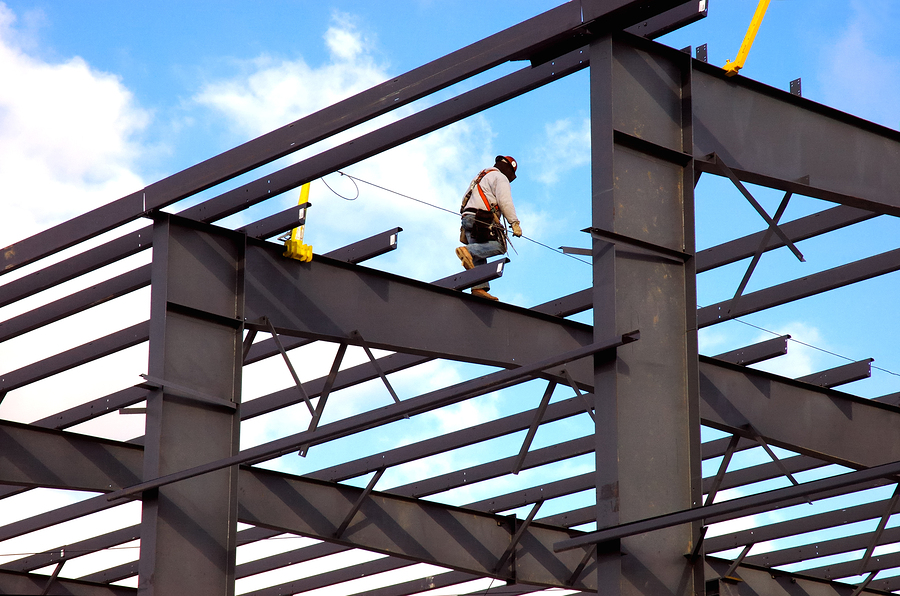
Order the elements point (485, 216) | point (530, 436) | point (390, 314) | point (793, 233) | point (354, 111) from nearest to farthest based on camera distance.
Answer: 1. point (530, 436)
2. point (354, 111)
3. point (390, 314)
4. point (485, 216)
5. point (793, 233)

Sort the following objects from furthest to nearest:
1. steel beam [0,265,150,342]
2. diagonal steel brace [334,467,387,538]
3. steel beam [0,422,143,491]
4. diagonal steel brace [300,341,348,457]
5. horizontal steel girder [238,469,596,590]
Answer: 1. diagonal steel brace [334,467,387,538]
2. horizontal steel girder [238,469,596,590]
3. steel beam [0,422,143,491]
4. steel beam [0,265,150,342]
5. diagonal steel brace [300,341,348,457]

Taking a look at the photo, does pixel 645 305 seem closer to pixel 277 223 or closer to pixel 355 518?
pixel 277 223

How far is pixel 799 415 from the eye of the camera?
50.1 ft

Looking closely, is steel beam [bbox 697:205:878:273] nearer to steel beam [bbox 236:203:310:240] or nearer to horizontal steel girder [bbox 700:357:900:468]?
horizontal steel girder [bbox 700:357:900:468]

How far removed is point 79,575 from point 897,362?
16.1m

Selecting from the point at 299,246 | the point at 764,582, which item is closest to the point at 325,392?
the point at 299,246

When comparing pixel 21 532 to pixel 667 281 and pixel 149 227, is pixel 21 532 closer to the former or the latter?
pixel 149 227

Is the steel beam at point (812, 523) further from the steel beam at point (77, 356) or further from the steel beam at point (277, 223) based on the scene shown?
the steel beam at point (277, 223)

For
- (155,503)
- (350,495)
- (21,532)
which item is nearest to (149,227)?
(155,503)

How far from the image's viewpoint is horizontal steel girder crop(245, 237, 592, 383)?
1448cm

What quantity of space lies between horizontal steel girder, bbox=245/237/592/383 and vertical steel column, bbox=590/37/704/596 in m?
4.35

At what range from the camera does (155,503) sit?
1314cm

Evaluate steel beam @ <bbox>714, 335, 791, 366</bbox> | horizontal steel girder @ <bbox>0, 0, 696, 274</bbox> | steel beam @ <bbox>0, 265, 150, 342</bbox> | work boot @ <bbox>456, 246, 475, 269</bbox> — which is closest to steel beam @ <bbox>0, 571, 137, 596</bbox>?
steel beam @ <bbox>0, 265, 150, 342</bbox>

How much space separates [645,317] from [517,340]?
15.2ft
